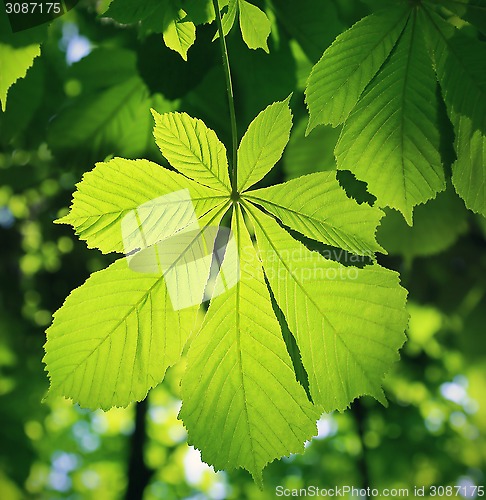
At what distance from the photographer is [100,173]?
1.73 feet

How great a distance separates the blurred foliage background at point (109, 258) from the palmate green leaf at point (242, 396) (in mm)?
189

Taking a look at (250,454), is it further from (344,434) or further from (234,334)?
(344,434)

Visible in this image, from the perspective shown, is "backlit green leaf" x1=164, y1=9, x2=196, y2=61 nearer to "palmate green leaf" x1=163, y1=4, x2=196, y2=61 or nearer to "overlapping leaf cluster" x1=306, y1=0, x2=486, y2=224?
"palmate green leaf" x1=163, y1=4, x2=196, y2=61

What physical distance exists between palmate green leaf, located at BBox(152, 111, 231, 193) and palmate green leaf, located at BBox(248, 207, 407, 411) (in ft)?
0.45

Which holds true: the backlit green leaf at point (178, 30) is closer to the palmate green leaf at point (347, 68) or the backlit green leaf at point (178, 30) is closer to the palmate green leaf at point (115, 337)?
the palmate green leaf at point (347, 68)

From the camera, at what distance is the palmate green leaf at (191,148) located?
549 mm

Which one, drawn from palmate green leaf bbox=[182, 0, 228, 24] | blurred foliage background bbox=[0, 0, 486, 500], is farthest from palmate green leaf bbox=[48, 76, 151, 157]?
palmate green leaf bbox=[182, 0, 228, 24]

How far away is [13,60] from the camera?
0.66 m

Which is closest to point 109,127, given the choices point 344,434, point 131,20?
point 131,20

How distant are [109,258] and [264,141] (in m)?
1.60

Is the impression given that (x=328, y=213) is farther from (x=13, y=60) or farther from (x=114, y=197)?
(x=13, y=60)

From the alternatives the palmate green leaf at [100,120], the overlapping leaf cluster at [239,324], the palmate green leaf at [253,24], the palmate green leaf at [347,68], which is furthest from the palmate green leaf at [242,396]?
the palmate green leaf at [100,120]

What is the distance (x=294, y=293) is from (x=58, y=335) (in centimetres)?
24

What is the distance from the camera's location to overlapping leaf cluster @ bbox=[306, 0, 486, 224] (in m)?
0.54
